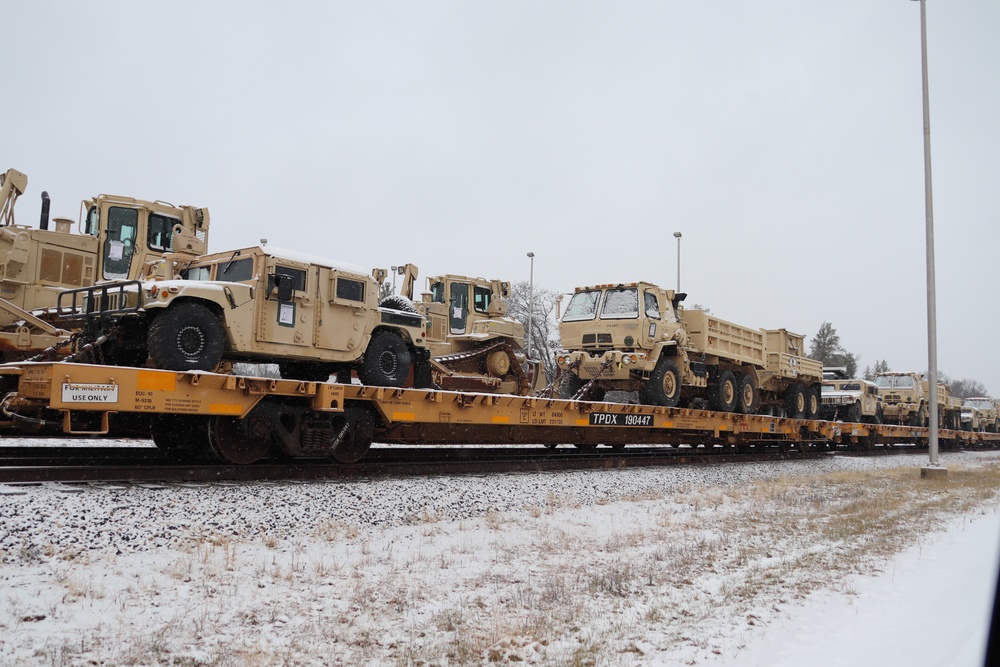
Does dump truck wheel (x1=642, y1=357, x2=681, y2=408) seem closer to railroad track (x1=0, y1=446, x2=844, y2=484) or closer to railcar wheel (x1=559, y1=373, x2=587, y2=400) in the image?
railroad track (x1=0, y1=446, x2=844, y2=484)

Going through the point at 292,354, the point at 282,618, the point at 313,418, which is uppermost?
the point at 292,354

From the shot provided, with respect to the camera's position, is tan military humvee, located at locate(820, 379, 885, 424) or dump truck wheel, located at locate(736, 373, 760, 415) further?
tan military humvee, located at locate(820, 379, 885, 424)

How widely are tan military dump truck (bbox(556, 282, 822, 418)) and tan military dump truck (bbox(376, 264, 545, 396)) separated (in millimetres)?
3603

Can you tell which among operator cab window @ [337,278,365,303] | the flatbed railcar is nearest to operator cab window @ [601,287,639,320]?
the flatbed railcar

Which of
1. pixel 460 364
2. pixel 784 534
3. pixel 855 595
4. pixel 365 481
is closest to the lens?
pixel 855 595

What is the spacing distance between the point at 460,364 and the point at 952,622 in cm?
1460

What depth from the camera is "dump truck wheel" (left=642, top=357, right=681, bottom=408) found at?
14297mm

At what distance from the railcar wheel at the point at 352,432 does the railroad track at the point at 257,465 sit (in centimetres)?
22

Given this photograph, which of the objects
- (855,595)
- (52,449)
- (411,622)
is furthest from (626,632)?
(52,449)

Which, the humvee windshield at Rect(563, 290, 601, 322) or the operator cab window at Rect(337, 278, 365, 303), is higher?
the humvee windshield at Rect(563, 290, 601, 322)

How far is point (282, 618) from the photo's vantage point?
14.9 feet

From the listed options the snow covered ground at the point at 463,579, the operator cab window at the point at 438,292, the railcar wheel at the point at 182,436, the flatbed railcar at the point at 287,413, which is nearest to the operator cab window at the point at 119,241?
the railcar wheel at the point at 182,436

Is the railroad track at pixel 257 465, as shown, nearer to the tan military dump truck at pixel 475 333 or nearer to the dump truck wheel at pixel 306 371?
the dump truck wheel at pixel 306 371

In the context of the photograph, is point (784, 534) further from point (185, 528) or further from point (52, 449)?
point (52, 449)
